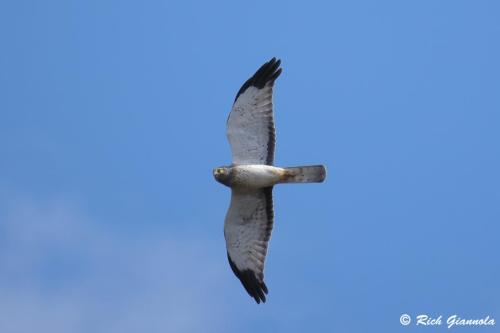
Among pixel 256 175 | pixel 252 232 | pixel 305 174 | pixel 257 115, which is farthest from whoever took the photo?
pixel 252 232

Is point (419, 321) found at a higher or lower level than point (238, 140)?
lower

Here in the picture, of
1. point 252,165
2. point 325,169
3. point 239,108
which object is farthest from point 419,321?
point 239,108

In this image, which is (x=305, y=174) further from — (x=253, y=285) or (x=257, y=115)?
(x=253, y=285)

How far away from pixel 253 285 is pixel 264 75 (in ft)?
10.0

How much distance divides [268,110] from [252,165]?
82 cm

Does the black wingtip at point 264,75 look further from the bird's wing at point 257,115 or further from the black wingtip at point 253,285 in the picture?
A: the black wingtip at point 253,285

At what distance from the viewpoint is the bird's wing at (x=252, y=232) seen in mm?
11516

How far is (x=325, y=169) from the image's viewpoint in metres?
10.9

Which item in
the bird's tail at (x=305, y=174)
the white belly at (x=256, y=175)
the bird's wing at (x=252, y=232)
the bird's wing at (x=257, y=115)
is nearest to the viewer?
the bird's tail at (x=305, y=174)

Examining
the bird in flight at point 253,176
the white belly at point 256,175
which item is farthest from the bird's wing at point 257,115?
the white belly at point 256,175

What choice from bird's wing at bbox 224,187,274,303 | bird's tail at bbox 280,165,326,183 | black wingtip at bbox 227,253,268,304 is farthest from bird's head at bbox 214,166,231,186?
black wingtip at bbox 227,253,268,304

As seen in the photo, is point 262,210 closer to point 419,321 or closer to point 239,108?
point 239,108

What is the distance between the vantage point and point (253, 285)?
456 inches

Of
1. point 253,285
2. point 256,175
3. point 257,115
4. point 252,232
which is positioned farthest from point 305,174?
point 253,285
